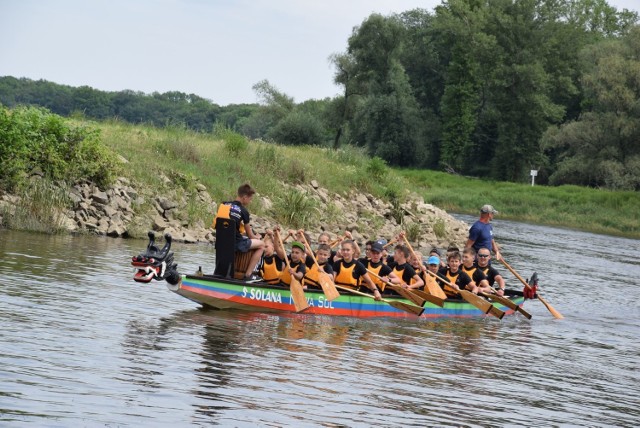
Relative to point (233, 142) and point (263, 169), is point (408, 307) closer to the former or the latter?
point (263, 169)

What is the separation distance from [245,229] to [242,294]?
1.02 m

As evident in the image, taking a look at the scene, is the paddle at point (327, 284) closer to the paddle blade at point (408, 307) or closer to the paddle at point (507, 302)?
the paddle blade at point (408, 307)

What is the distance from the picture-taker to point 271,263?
15758mm

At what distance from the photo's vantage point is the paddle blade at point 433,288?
687 inches

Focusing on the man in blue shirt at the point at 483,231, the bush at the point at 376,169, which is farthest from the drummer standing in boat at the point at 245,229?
the bush at the point at 376,169

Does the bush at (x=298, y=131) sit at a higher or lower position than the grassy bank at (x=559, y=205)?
higher

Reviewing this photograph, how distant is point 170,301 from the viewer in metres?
15.6

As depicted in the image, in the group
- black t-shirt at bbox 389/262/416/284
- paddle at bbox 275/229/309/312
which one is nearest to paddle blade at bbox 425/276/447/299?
black t-shirt at bbox 389/262/416/284

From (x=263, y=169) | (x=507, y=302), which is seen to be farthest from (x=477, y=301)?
(x=263, y=169)

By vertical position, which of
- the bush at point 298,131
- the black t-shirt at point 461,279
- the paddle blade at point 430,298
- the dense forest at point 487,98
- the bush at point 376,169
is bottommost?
the paddle blade at point 430,298

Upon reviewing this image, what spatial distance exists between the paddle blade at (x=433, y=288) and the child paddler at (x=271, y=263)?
3.20 metres

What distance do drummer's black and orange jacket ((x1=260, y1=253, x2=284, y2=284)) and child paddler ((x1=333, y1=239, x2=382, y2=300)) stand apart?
4.25 feet

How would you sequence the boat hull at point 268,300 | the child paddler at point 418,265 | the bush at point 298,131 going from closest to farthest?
the boat hull at point 268,300, the child paddler at point 418,265, the bush at point 298,131

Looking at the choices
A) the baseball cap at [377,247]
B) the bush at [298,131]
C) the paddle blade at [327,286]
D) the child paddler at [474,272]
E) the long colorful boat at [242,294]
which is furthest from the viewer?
the bush at [298,131]
